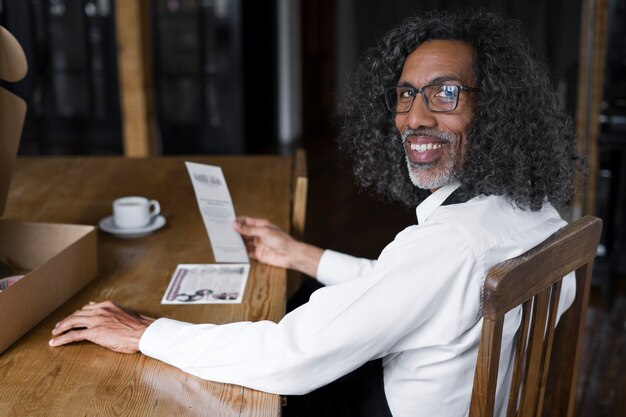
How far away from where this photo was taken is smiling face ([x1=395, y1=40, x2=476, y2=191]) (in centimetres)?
149

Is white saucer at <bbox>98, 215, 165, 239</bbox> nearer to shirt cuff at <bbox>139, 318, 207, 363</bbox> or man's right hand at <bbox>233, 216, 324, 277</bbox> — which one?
man's right hand at <bbox>233, 216, 324, 277</bbox>

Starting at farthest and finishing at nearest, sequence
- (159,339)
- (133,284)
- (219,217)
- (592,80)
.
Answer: (592,80), (219,217), (133,284), (159,339)

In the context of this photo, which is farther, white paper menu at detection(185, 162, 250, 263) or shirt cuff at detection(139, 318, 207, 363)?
white paper menu at detection(185, 162, 250, 263)

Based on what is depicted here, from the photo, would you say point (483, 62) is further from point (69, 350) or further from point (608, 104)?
point (608, 104)

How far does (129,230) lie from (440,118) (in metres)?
0.87

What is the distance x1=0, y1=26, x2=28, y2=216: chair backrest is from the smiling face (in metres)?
0.81

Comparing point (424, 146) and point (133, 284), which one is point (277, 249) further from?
point (424, 146)

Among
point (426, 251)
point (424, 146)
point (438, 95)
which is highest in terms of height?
point (438, 95)

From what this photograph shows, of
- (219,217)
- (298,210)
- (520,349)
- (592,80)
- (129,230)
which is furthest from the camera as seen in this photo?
(592,80)

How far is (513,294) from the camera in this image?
3.50ft

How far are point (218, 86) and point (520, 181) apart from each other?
4998 mm

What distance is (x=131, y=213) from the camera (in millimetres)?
1932

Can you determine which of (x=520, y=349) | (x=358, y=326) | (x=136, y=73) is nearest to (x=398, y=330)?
(x=358, y=326)

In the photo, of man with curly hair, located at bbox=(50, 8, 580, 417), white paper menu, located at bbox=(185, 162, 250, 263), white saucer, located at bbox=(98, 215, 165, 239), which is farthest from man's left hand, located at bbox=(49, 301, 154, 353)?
white saucer, located at bbox=(98, 215, 165, 239)
